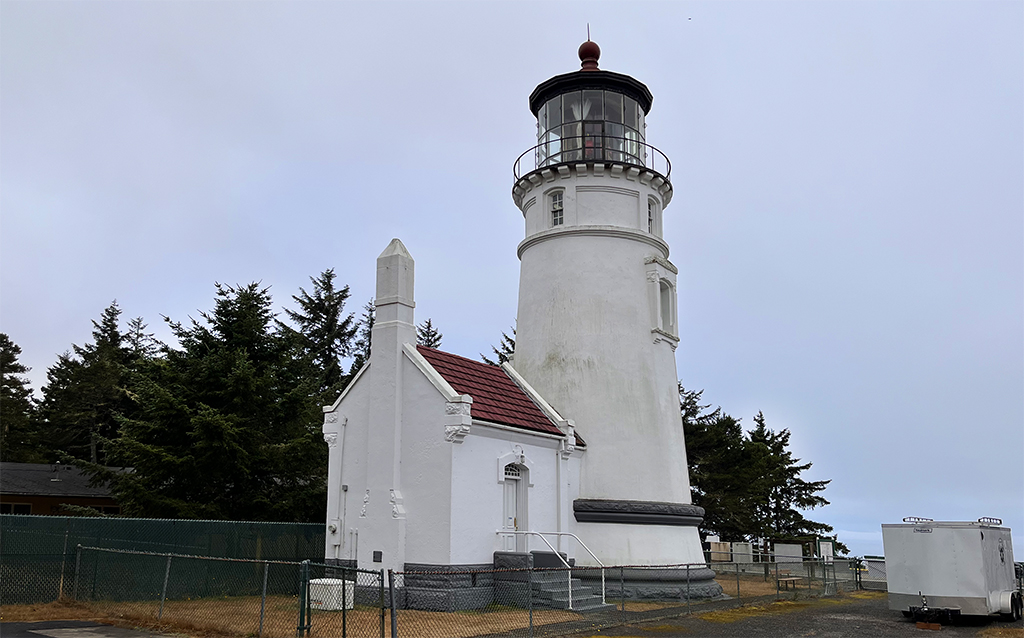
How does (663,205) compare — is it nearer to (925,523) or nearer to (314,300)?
(925,523)

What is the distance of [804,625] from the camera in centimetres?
1653

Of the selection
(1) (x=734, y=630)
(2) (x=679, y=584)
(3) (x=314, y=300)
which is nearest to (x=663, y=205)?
(2) (x=679, y=584)

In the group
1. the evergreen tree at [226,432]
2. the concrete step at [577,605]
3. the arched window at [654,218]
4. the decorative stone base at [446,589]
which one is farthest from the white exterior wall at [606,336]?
Answer: the evergreen tree at [226,432]

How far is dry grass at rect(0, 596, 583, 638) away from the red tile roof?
→ 14.6 feet

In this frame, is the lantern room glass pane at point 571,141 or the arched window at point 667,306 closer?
the arched window at point 667,306

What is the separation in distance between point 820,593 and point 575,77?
1773 centimetres

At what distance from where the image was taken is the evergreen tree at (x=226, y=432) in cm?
2297

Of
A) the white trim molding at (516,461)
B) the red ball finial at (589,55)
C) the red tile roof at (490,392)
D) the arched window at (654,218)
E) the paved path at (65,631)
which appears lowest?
the paved path at (65,631)

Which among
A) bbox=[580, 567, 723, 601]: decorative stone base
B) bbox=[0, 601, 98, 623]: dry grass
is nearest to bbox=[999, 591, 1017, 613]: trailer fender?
bbox=[580, 567, 723, 601]: decorative stone base

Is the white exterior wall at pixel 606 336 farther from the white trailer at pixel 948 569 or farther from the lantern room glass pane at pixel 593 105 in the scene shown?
the white trailer at pixel 948 569

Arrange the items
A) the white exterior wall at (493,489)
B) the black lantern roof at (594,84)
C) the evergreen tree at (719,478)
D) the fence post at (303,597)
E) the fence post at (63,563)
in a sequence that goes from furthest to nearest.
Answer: the evergreen tree at (719,478)
the black lantern roof at (594,84)
the white exterior wall at (493,489)
the fence post at (63,563)
the fence post at (303,597)

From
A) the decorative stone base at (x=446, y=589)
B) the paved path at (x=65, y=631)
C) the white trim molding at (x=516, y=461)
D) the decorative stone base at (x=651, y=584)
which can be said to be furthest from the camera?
the decorative stone base at (x=651, y=584)

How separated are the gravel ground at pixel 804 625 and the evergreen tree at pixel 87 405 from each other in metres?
34.4

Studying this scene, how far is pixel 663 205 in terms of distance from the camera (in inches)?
1014
